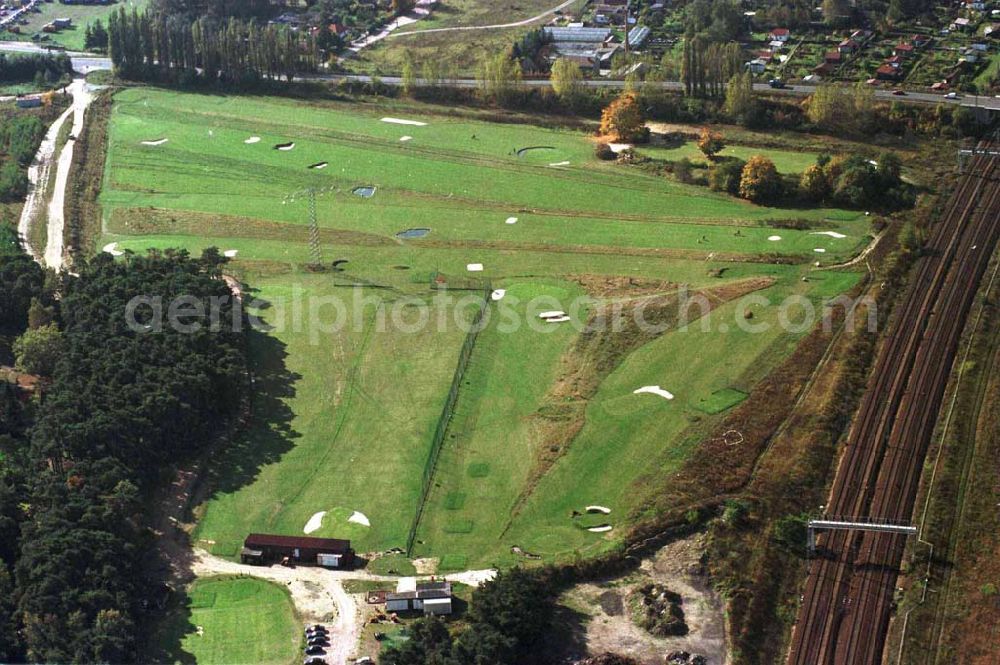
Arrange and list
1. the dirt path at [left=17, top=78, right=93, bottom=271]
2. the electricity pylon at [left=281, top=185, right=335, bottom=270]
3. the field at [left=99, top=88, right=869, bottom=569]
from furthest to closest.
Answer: the dirt path at [left=17, top=78, right=93, bottom=271] → the electricity pylon at [left=281, top=185, right=335, bottom=270] → the field at [left=99, top=88, right=869, bottom=569]

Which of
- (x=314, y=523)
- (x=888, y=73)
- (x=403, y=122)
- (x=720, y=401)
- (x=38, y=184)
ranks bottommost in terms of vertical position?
(x=314, y=523)

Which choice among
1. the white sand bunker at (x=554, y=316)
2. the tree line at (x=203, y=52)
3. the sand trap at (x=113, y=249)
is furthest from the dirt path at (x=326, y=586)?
the tree line at (x=203, y=52)

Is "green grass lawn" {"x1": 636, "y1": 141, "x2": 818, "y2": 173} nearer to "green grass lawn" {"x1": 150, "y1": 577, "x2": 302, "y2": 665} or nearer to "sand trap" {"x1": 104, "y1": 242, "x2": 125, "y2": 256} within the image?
"sand trap" {"x1": 104, "y1": 242, "x2": 125, "y2": 256}

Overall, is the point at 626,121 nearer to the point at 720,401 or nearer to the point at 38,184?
the point at 720,401

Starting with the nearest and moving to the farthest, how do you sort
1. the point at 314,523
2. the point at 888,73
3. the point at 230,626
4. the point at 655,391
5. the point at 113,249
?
the point at 230,626, the point at 314,523, the point at 655,391, the point at 113,249, the point at 888,73

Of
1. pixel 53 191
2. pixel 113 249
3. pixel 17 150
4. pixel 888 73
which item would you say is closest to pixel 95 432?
pixel 113 249

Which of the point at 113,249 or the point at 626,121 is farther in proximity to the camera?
the point at 626,121

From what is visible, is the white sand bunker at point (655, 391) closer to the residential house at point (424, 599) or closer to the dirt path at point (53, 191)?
the residential house at point (424, 599)

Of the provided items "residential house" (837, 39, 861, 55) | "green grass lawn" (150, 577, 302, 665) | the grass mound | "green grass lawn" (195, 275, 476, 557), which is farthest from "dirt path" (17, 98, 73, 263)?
"residential house" (837, 39, 861, 55)

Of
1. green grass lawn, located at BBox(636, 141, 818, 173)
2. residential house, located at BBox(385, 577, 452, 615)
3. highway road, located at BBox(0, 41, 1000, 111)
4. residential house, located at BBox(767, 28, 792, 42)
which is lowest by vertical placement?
residential house, located at BBox(385, 577, 452, 615)
